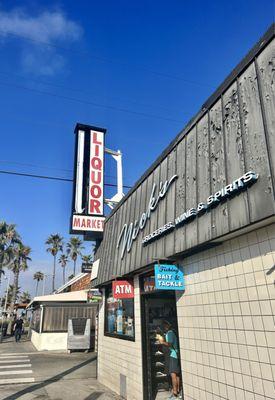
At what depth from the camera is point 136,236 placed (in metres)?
7.59

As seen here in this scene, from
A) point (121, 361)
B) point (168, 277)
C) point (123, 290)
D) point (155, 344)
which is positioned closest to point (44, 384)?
point (121, 361)

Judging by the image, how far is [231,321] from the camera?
4.42 meters

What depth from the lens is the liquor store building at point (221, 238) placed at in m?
3.93

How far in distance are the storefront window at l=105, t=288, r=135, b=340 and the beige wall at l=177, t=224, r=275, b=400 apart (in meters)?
2.96

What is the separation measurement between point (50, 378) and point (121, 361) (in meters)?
4.35

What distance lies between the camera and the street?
28.8 ft

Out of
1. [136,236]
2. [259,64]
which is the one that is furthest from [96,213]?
[259,64]

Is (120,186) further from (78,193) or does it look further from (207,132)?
(207,132)

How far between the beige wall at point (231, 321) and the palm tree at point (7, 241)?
131ft

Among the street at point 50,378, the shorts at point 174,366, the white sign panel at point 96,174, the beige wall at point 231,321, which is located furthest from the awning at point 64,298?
the beige wall at point 231,321

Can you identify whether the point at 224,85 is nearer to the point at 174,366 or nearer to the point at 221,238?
the point at 221,238

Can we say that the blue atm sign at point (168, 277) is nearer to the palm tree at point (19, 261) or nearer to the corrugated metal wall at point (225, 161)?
the corrugated metal wall at point (225, 161)

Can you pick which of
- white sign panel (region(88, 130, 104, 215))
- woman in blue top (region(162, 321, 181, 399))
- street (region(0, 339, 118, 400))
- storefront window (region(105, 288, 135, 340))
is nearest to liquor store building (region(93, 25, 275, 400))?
woman in blue top (region(162, 321, 181, 399))

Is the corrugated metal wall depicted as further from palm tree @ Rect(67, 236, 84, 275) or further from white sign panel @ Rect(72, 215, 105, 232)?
palm tree @ Rect(67, 236, 84, 275)
